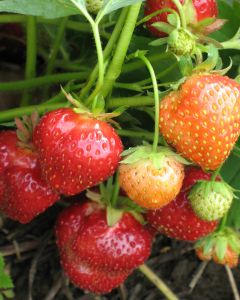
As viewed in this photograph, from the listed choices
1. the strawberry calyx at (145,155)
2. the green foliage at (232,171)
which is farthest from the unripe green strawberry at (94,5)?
the green foliage at (232,171)

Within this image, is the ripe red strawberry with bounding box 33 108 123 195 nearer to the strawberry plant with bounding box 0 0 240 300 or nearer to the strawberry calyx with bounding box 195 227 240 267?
the strawberry plant with bounding box 0 0 240 300

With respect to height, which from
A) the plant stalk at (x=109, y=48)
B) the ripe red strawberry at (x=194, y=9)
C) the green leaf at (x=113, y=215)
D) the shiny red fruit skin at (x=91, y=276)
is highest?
the ripe red strawberry at (x=194, y=9)

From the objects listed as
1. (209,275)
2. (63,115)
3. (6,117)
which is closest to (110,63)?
(63,115)

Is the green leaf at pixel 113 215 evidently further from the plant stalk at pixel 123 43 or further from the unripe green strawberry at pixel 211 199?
the plant stalk at pixel 123 43

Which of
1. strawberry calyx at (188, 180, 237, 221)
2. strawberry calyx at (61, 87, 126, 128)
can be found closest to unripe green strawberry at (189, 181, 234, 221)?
strawberry calyx at (188, 180, 237, 221)

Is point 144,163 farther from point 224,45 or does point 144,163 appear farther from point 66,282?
point 66,282
